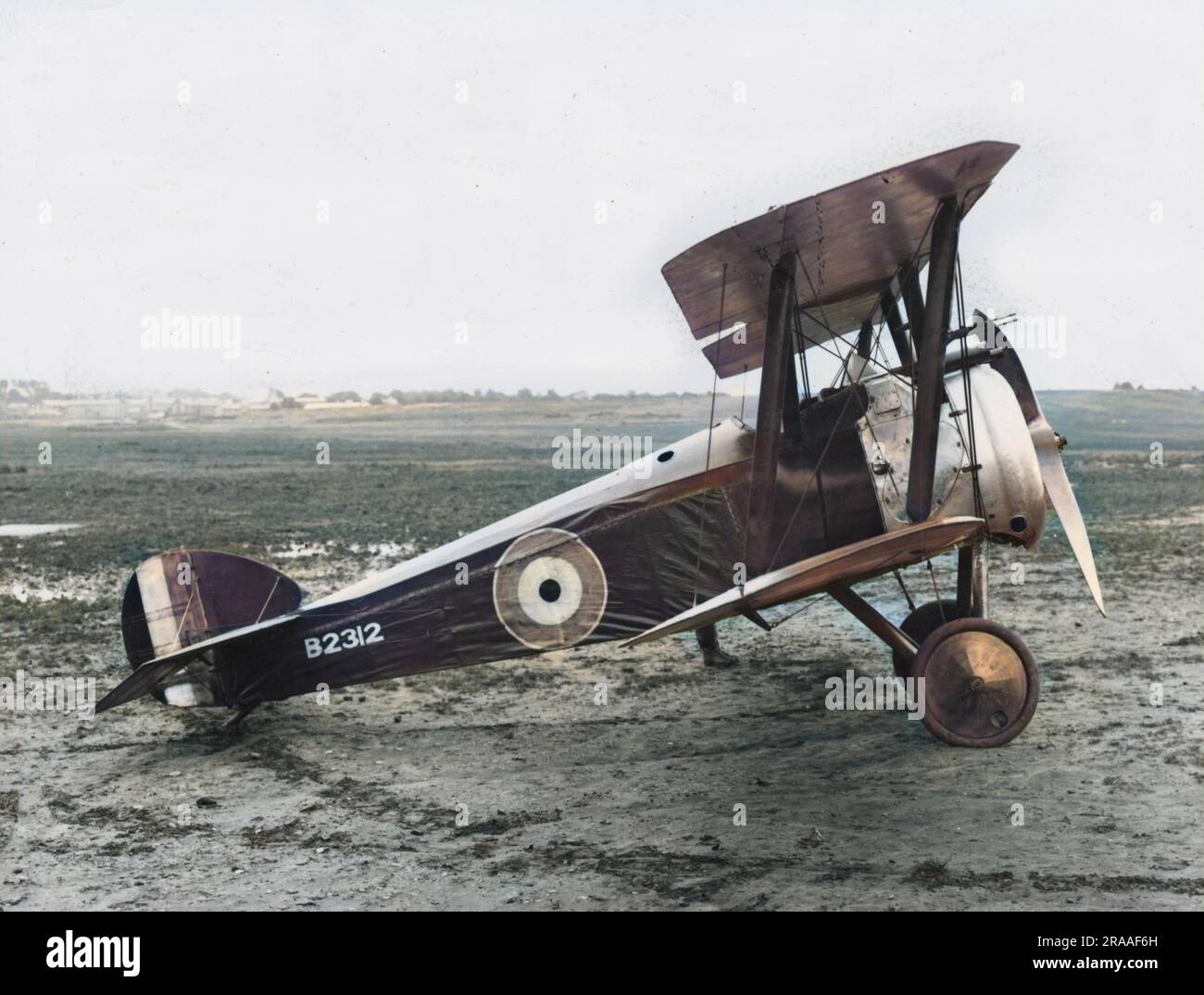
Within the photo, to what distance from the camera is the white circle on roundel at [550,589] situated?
8.12m

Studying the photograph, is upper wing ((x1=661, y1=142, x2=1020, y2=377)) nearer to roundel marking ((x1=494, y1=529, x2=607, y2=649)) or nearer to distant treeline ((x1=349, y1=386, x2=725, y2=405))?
roundel marking ((x1=494, y1=529, x2=607, y2=649))

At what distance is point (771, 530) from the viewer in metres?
7.65

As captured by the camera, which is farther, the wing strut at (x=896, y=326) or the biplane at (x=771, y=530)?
the wing strut at (x=896, y=326)

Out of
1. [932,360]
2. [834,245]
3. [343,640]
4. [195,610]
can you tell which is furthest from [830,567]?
[195,610]

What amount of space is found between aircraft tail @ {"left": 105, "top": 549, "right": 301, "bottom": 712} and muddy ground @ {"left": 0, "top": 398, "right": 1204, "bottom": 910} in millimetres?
507

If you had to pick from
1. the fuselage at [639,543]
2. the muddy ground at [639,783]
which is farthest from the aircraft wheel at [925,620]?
the fuselage at [639,543]

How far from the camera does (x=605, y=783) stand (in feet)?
24.7

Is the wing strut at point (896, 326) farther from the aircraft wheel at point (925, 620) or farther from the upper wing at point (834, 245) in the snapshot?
the aircraft wheel at point (925, 620)

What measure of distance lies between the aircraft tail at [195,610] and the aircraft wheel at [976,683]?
4.27 m

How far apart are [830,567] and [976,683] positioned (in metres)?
1.21

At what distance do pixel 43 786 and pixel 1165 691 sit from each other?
7.79m

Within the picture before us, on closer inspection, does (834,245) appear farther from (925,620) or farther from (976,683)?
(925,620)

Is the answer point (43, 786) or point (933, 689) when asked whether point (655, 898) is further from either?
point (43, 786)

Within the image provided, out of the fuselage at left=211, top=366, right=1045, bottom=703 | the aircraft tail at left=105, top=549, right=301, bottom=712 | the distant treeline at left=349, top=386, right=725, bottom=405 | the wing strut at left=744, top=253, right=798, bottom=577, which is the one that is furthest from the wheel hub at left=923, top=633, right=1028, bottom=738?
the distant treeline at left=349, top=386, right=725, bottom=405
